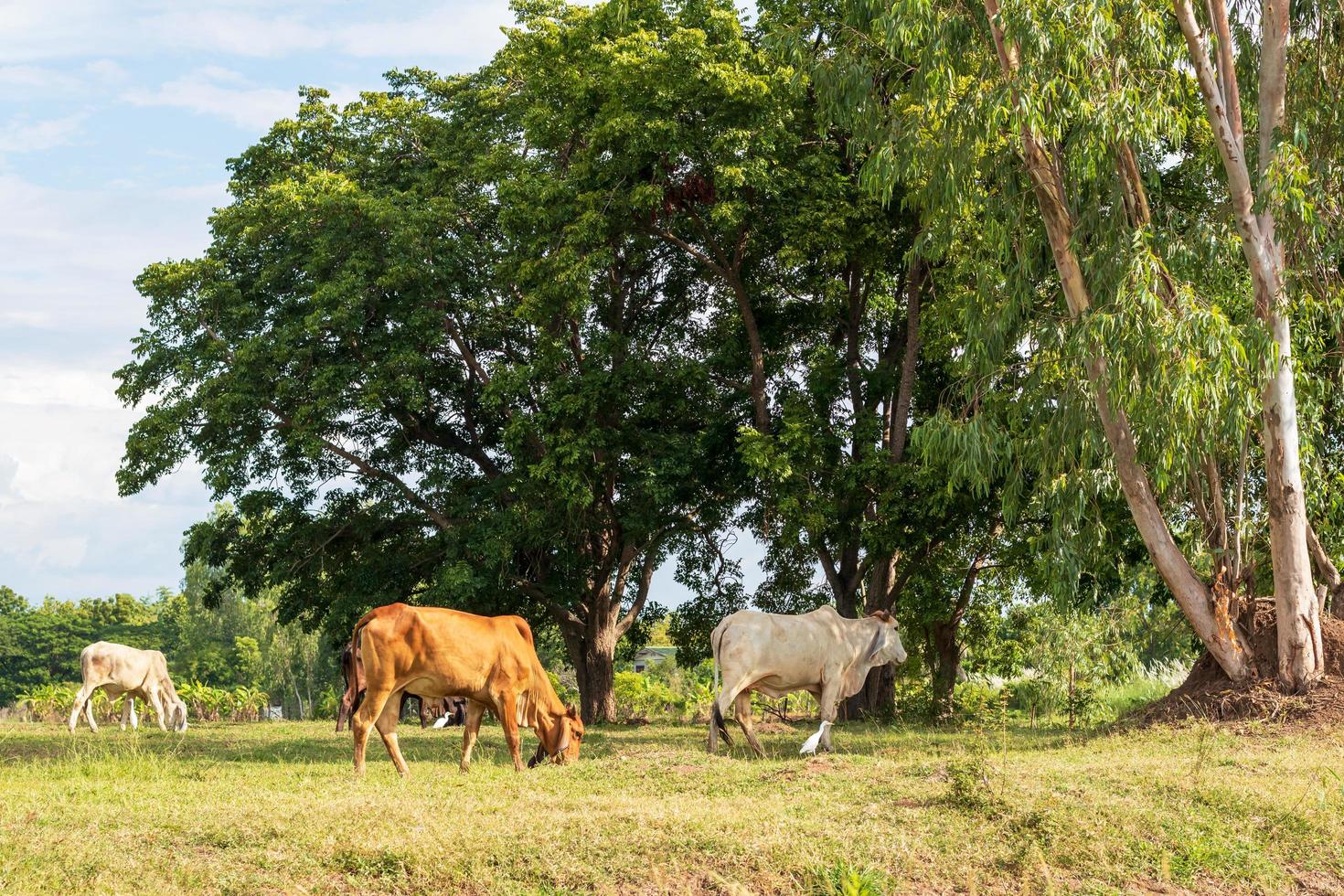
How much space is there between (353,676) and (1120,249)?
939cm

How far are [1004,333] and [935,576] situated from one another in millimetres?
5636

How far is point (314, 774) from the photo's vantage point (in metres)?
12.6

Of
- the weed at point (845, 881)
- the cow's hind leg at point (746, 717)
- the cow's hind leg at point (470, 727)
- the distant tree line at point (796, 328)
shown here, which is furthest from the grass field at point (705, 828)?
A: the distant tree line at point (796, 328)

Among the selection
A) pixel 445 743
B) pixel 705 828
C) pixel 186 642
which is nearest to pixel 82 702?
pixel 445 743

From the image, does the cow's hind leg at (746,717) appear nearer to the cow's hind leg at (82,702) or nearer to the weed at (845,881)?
the weed at (845,881)

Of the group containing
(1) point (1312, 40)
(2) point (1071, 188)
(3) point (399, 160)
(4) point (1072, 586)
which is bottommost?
(4) point (1072, 586)

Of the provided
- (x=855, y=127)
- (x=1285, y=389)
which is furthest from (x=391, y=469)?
(x=1285, y=389)

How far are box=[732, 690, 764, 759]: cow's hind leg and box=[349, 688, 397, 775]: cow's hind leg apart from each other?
410 centimetres

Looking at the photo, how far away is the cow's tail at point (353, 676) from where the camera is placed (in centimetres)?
1300

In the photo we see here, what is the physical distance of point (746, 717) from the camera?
1511 cm

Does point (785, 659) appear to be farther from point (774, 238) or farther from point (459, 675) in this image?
point (774, 238)

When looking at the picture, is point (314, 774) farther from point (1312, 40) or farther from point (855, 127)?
point (1312, 40)

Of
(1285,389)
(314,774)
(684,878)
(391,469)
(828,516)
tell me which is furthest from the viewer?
(391,469)

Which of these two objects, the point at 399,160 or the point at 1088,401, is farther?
the point at 399,160
